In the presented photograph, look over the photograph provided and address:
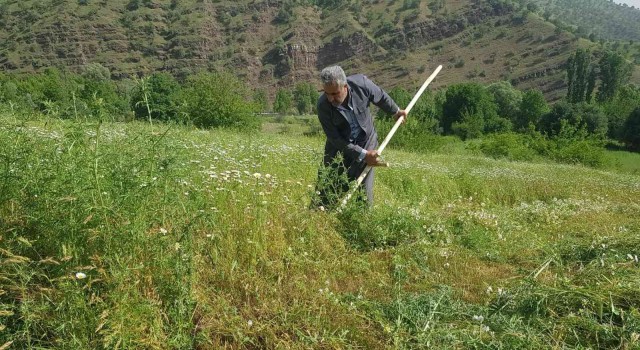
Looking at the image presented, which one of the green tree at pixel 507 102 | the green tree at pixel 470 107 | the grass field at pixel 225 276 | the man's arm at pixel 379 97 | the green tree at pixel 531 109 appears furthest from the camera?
the green tree at pixel 507 102

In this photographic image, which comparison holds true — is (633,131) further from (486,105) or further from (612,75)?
(612,75)

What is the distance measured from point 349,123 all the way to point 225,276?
8.38 ft

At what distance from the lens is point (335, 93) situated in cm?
478

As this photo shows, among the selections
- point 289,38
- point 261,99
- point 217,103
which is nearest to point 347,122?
point 217,103

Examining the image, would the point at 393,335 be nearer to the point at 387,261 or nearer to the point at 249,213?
the point at 387,261

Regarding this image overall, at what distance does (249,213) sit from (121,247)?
140cm

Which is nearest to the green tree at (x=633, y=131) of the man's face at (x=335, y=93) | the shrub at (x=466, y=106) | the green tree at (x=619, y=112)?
the green tree at (x=619, y=112)

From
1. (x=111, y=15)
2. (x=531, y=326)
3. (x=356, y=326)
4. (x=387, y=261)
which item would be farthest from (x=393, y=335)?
(x=111, y=15)

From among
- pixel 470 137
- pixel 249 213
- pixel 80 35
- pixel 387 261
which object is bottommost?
pixel 470 137

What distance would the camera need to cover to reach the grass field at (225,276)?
2.50 m

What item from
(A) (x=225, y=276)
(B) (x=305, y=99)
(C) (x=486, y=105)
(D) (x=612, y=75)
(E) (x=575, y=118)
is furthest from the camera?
(B) (x=305, y=99)

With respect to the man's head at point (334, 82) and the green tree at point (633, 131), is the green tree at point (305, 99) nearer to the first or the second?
the green tree at point (633, 131)

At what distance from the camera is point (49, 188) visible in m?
2.88

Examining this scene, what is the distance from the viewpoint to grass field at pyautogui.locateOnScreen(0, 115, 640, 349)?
8.20ft
